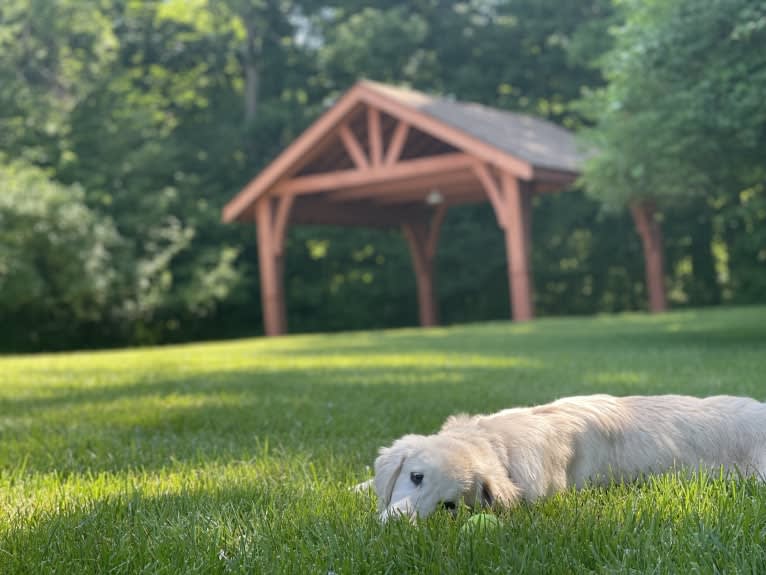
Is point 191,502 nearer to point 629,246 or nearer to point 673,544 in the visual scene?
point 673,544

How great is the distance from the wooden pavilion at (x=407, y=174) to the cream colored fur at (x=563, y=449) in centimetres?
1410

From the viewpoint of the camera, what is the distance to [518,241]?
1822 cm

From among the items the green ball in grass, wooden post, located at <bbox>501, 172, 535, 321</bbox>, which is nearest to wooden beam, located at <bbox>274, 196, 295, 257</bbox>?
wooden post, located at <bbox>501, 172, 535, 321</bbox>

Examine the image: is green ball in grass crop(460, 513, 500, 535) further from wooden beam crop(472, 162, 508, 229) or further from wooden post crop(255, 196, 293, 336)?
wooden post crop(255, 196, 293, 336)

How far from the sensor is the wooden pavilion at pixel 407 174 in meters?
18.2

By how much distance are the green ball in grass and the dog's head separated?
13 centimetres

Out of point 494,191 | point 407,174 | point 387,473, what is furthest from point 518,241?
point 387,473

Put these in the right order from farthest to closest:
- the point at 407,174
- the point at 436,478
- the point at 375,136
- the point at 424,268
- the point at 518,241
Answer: the point at 424,268 < the point at 375,136 < the point at 407,174 < the point at 518,241 < the point at 436,478

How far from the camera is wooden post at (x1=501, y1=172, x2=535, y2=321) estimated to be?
1806 centimetres

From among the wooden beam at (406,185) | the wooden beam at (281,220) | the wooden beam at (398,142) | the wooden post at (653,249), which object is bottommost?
the wooden post at (653,249)

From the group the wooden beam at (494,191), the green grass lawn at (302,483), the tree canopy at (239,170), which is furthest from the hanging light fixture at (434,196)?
the green grass lawn at (302,483)

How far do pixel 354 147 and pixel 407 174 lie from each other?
1.36 m

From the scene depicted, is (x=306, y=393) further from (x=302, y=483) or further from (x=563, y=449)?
(x=563, y=449)

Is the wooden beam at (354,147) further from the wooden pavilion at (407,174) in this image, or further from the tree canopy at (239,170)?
the tree canopy at (239,170)
